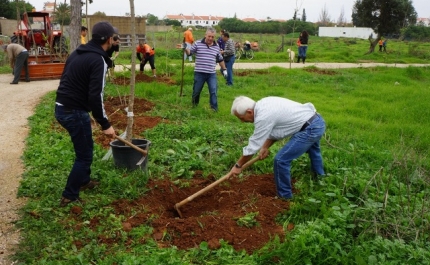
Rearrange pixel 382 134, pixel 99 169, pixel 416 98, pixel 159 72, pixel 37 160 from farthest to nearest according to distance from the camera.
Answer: pixel 159 72 < pixel 416 98 < pixel 382 134 < pixel 37 160 < pixel 99 169

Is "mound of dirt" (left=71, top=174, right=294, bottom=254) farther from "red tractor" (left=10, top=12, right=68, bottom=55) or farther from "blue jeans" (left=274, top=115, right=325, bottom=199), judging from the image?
"red tractor" (left=10, top=12, right=68, bottom=55)

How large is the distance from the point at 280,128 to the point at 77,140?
2.10m

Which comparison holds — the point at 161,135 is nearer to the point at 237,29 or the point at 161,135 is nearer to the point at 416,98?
the point at 416,98

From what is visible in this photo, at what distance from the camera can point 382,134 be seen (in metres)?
7.40

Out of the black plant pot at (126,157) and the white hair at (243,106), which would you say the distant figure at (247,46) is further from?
the white hair at (243,106)

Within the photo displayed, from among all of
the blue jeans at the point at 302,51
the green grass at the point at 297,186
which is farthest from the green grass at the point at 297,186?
the blue jeans at the point at 302,51

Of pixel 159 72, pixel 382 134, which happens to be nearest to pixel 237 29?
pixel 159 72

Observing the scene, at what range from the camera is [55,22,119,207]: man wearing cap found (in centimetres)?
407

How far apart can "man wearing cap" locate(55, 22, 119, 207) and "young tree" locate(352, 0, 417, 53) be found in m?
27.2

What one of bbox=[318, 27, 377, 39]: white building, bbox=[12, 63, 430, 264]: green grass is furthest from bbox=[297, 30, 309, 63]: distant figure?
bbox=[318, 27, 377, 39]: white building

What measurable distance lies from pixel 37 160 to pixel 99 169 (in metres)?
1.03

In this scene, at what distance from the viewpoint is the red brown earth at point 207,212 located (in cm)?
377

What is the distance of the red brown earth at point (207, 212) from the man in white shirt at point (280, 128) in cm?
41

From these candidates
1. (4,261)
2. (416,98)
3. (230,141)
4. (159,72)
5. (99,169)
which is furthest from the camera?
(159,72)
